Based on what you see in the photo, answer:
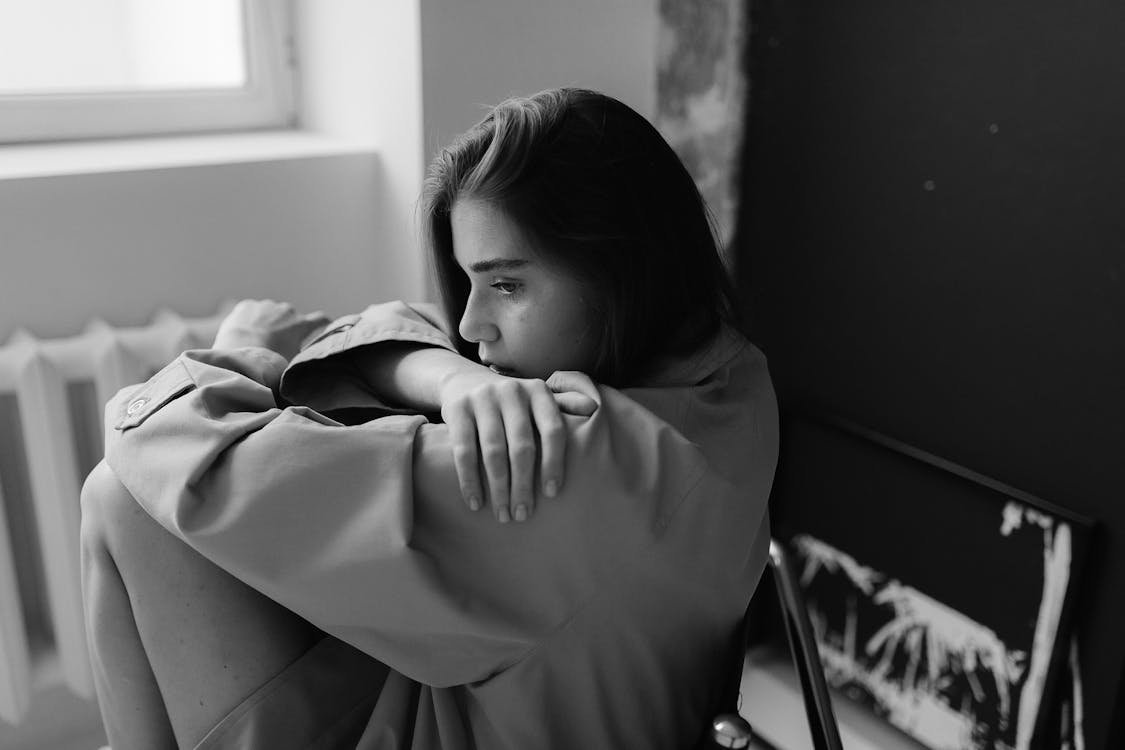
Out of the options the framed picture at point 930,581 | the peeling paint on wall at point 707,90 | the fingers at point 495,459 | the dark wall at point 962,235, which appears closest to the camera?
the fingers at point 495,459

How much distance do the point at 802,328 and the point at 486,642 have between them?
3.57 ft

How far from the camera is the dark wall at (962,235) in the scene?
1.28 m

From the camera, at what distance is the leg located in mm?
733

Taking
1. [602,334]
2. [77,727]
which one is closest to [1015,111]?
[602,334]

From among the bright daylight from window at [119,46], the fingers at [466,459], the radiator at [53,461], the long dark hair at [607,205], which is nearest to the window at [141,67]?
the bright daylight from window at [119,46]

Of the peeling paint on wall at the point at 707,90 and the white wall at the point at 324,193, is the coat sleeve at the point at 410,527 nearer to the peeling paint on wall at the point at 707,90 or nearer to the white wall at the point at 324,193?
the white wall at the point at 324,193

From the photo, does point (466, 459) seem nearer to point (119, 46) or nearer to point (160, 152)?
point (160, 152)

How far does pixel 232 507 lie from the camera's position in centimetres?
68

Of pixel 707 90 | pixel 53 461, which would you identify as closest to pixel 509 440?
pixel 53 461

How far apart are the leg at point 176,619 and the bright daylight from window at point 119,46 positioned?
98cm

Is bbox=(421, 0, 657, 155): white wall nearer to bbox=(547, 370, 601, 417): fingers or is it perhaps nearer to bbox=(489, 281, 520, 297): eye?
bbox=(489, 281, 520, 297): eye

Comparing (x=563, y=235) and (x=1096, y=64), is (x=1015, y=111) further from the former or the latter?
(x=563, y=235)

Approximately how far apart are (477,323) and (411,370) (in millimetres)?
83

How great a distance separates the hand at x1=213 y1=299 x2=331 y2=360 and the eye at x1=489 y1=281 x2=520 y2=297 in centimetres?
28
